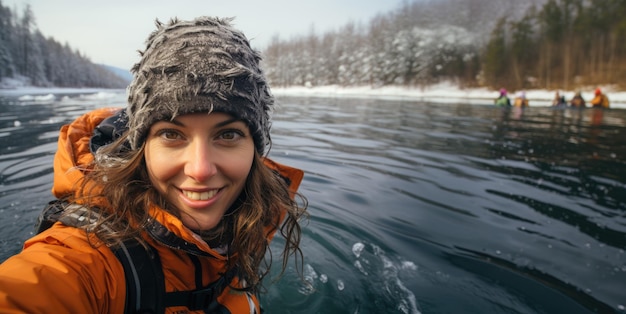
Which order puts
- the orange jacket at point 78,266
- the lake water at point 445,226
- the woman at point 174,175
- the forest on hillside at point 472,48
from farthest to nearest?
1. the forest on hillside at point 472,48
2. the lake water at point 445,226
3. the woman at point 174,175
4. the orange jacket at point 78,266

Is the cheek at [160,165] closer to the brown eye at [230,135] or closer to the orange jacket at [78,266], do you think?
the orange jacket at [78,266]

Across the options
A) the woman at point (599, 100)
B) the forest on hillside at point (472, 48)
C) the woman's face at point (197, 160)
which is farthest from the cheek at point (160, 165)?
the forest on hillside at point (472, 48)

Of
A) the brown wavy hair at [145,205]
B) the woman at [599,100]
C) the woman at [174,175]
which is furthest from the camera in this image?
the woman at [599,100]

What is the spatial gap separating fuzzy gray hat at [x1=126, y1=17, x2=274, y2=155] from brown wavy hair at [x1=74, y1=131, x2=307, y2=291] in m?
0.15

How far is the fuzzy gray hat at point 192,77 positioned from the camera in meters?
1.51

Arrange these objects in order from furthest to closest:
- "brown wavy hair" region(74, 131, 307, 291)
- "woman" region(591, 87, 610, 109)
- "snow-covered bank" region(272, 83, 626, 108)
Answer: "snow-covered bank" region(272, 83, 626, 108), "woman" region(591, 87, 610, 109), "brown wavy hair" region(74, 131, 307, 291)

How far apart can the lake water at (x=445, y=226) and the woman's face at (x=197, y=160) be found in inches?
37.0

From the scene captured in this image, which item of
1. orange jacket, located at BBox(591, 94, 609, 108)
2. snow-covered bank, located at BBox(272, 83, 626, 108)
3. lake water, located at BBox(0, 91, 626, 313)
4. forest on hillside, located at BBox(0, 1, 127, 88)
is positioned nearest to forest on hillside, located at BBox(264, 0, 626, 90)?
snow-covered bank, located at BBox(272, 83, 626, 108)

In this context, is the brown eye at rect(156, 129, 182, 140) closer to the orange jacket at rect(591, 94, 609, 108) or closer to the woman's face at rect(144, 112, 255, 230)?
the woman's face at rect(144, 112, 255, 230)

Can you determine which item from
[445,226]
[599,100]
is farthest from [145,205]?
[599,100]

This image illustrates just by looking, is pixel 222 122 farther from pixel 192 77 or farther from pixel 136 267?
pixel 136 267

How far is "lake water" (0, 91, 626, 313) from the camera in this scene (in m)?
2.90

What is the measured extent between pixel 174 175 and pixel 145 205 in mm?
215

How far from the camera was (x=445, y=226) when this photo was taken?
4164 mm
